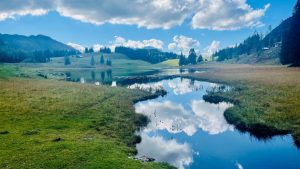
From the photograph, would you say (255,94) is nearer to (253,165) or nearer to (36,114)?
(253,165)

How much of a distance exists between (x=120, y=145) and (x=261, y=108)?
27098 millimetres

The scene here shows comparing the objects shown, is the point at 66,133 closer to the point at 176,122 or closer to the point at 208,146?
the point at 208,146

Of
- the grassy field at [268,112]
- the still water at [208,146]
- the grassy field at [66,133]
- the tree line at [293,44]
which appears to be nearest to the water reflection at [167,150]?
the still water at [208,146]

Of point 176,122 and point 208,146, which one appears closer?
point 208,146

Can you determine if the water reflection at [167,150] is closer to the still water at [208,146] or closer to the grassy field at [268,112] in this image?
the still water at [208,146]

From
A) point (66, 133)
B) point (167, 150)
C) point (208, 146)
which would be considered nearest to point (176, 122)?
point (208, 146)

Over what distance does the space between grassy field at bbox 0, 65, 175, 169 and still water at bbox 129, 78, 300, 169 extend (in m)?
3.12

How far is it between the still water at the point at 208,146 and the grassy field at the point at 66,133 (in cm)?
312

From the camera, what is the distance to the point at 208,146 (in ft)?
117

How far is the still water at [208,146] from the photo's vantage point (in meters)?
29.5

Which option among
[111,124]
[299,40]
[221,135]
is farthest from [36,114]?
[299,40]

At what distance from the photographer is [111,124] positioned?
40406mm

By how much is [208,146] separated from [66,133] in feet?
57.3

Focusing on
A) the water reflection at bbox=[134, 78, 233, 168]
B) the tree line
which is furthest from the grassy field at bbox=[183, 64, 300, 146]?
the tree line
